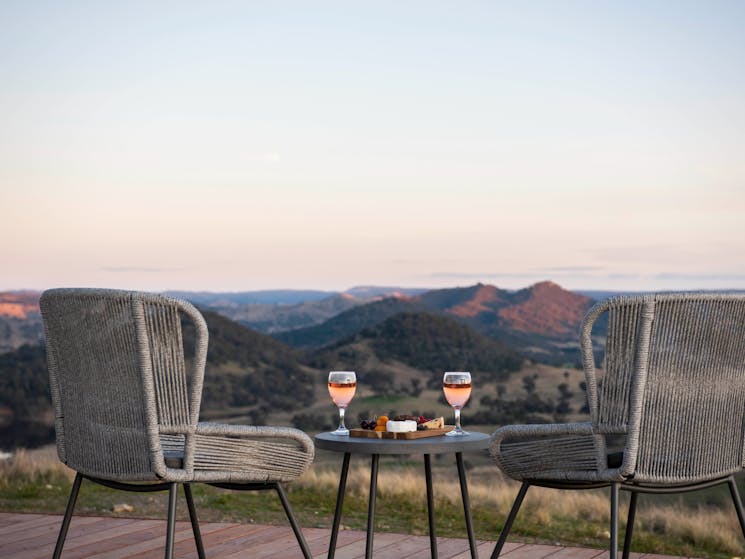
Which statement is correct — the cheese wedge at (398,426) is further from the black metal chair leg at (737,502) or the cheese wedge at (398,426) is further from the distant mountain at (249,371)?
the distant mountain at (249,371)

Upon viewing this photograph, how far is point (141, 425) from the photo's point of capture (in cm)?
323

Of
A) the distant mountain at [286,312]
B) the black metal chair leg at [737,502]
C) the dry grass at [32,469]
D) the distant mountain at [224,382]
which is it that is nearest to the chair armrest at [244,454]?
the black metal chair leg at [737,502]

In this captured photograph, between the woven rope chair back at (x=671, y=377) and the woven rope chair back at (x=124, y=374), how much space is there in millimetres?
1363

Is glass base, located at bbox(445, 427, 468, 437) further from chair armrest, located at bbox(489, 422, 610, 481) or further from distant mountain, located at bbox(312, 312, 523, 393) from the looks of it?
distant mountain, located at bbox(312, 312, 523, 393)

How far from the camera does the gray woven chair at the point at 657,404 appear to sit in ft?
10.1

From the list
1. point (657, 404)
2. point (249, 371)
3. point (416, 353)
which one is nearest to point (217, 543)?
point (657, 404)

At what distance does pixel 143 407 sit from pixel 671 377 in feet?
5.78

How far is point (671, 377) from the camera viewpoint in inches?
124

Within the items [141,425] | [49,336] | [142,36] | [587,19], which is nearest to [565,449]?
[141,425]

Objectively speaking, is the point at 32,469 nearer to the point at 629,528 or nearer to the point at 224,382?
the point at 629,528

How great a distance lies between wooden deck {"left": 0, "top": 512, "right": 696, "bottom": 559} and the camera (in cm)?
438

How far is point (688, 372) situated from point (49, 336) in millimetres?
2303

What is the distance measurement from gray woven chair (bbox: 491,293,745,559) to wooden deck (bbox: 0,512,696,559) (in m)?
1.12

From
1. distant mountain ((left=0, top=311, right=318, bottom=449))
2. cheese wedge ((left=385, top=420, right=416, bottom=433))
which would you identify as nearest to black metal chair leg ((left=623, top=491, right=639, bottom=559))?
cheese wedge ((left=385, top=420, right=416, bottom=433))
